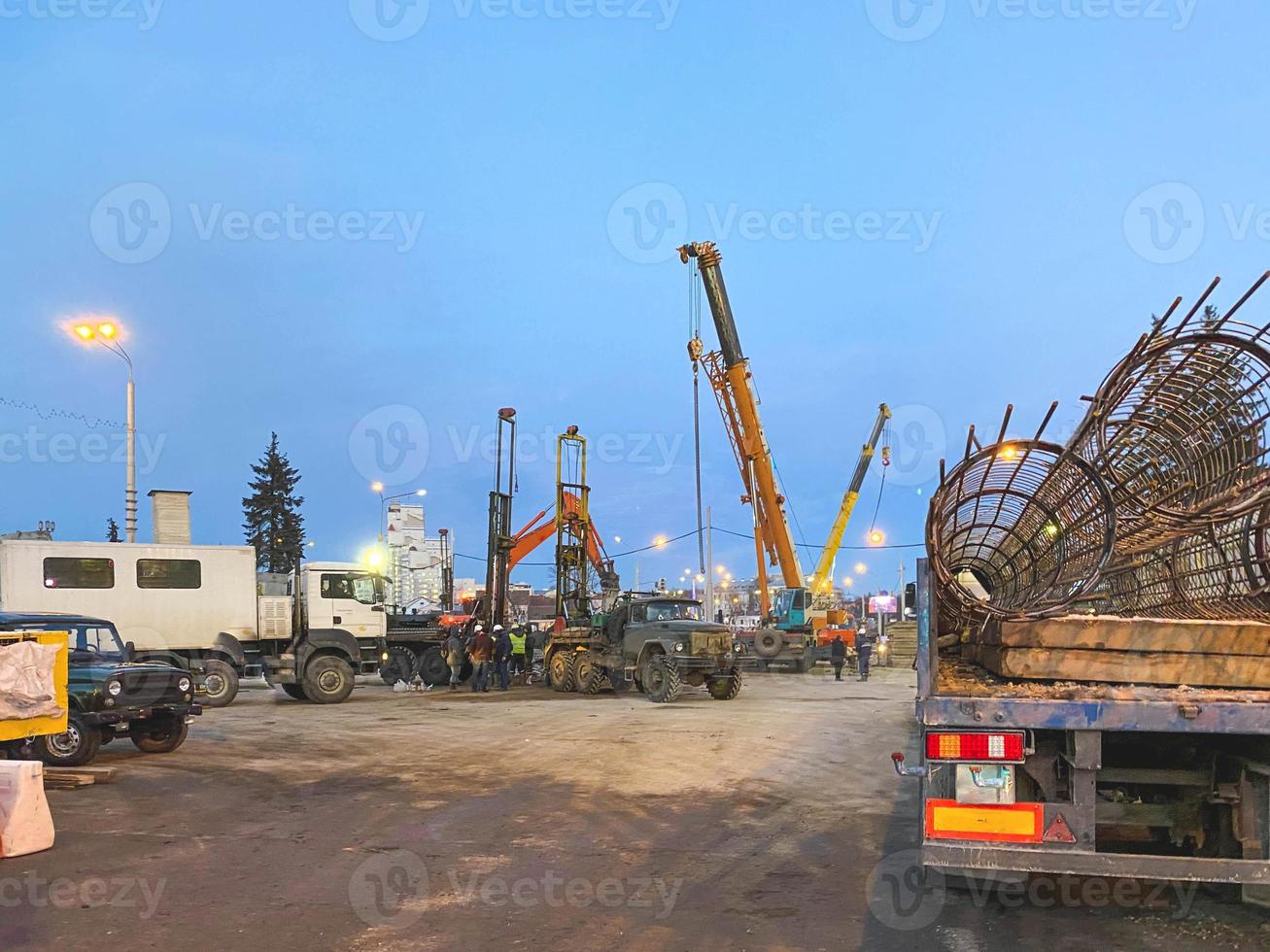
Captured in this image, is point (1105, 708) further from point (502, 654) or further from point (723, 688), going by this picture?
point (502, 654)

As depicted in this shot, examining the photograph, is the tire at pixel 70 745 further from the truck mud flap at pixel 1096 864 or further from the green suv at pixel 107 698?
the truck mud flap at pixel 1096 864

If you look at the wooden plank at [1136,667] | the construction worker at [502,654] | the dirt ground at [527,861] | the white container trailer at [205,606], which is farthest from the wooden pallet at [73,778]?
the construction worker at [502,654]

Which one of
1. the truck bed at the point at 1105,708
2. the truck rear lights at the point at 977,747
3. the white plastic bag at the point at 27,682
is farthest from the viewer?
the white plastic bag at the point at 27,682

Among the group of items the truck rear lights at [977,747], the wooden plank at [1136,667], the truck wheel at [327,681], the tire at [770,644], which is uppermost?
the wooden plank at [1136,667]

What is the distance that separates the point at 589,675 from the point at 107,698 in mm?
12000

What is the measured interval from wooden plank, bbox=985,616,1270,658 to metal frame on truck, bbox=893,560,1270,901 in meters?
0.21

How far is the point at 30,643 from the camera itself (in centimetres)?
880

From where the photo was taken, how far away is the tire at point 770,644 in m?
31.3

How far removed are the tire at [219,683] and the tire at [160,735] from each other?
21.5 feet

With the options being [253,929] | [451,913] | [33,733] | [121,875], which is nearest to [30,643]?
[33,733]

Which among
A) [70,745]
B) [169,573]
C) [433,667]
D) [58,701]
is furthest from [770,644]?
[58,701]

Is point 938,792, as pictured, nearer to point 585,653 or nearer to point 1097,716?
point 1097,716

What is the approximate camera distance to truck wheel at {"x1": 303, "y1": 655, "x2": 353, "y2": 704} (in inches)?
762

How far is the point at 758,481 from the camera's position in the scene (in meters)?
32.0
